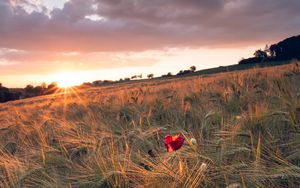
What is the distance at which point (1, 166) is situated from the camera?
109 inches

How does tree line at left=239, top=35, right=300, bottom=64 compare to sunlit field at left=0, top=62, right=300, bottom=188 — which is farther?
tree line at left=239, top=35, right=300, bottom=64

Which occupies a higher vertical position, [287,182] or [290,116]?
[290,116]

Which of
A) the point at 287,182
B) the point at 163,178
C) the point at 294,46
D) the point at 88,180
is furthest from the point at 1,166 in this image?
the point at 294,46

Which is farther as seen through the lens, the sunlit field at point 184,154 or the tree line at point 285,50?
the tree line at point 285,50

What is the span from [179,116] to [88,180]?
1.89 m

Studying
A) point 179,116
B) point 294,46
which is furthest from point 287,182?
Result: point 294,46

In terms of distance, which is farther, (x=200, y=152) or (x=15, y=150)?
(x=15, y=150)

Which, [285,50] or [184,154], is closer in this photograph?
[184,154]

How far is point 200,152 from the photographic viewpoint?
1.86 metres

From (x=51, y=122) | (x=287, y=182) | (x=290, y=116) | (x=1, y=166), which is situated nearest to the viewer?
(x=287, y=182)

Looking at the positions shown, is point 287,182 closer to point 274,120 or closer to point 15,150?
point 274,120

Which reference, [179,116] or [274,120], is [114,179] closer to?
[274,120]

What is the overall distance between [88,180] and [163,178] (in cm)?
65

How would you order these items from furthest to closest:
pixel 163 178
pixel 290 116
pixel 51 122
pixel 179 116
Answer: pixel 51 122 → pixel 179 116 → pixel 290 116 → pixel 163 178
